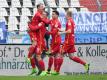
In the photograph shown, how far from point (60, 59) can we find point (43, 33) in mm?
1095

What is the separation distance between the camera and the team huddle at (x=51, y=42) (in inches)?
517

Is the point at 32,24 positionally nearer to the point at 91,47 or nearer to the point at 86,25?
the point at 91,47

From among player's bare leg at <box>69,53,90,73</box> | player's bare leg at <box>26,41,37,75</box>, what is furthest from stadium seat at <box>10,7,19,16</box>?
player's bare leg at <box>26,41,37,75</box>

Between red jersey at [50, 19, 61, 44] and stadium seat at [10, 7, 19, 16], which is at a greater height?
stadium seat at [10, 7, 19, 16]

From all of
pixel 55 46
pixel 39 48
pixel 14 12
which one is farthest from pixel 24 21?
pixel 39 48

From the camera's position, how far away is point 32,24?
13219 millimetres

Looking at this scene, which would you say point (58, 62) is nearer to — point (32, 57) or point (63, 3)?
point (32, 57)

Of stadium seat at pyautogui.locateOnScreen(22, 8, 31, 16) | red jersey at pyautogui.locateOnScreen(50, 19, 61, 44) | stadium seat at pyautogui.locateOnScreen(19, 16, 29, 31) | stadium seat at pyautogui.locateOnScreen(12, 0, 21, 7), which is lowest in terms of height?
red jersey at pyautogui.locateOnScreen(50, 19, 61, 44)

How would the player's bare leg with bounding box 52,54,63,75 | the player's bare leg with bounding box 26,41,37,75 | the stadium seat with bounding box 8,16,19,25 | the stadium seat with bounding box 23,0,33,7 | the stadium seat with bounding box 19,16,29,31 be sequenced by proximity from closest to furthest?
1. the player's bare leg with bounding box 26,41,37,75
2. the player's bare leg with bounding box 52,54,63,75
3. the stadium seat with bounding box 19,16,29,31
4. the stadium seat with bounding box 8,16,19,25
5. the stadium seat with bounding box 23,0,33,7

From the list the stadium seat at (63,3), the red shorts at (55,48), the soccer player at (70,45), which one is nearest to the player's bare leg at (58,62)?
the red shorts at (55,48)

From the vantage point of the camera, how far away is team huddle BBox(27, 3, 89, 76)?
13.1 m

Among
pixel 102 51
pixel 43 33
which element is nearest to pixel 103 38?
pixel 102 51

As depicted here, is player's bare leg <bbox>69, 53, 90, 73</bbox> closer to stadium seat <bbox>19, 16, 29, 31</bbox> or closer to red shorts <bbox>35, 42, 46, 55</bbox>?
red shorts <bbox>35, 42, 46, 55</bbox>

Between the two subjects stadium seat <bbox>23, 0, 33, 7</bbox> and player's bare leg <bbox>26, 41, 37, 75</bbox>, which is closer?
player's bare leg <bbox>26, 41, 37, 75</bbox>
